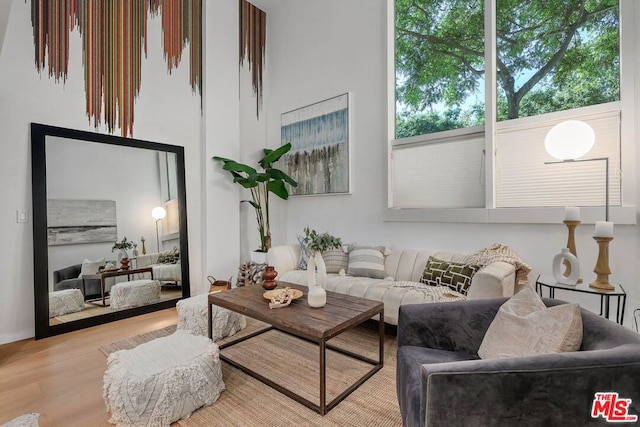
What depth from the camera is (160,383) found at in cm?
156

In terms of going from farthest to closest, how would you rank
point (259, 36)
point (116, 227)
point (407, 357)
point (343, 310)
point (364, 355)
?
point (259, 36) < point (116, 227) < point (364, 355) < point (343, 310) < point (407, 357)

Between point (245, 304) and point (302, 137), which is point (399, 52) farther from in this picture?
point (245, 304)

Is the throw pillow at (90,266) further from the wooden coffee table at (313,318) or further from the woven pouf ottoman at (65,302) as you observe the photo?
the wooden coffee table at (313,318)

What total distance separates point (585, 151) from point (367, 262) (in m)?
1.91

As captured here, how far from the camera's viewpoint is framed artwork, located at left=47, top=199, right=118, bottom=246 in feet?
9.14

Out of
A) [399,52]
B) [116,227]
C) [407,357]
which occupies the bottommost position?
[407,357]

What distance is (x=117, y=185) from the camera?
10.4ft

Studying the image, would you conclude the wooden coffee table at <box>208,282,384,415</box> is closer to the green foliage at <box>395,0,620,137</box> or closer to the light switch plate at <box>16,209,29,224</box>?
the light switch plate at <box>16,209,29,224</box>

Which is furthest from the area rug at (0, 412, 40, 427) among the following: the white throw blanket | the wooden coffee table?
the white throw blanket

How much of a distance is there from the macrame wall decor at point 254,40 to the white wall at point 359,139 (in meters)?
0.13

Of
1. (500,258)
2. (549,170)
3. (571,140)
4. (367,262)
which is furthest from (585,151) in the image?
(367,262)

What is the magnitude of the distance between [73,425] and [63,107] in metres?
2.76

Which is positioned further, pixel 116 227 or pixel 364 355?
pixel 116 227

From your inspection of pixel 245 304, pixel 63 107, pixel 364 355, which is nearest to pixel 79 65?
pixel 63 107
